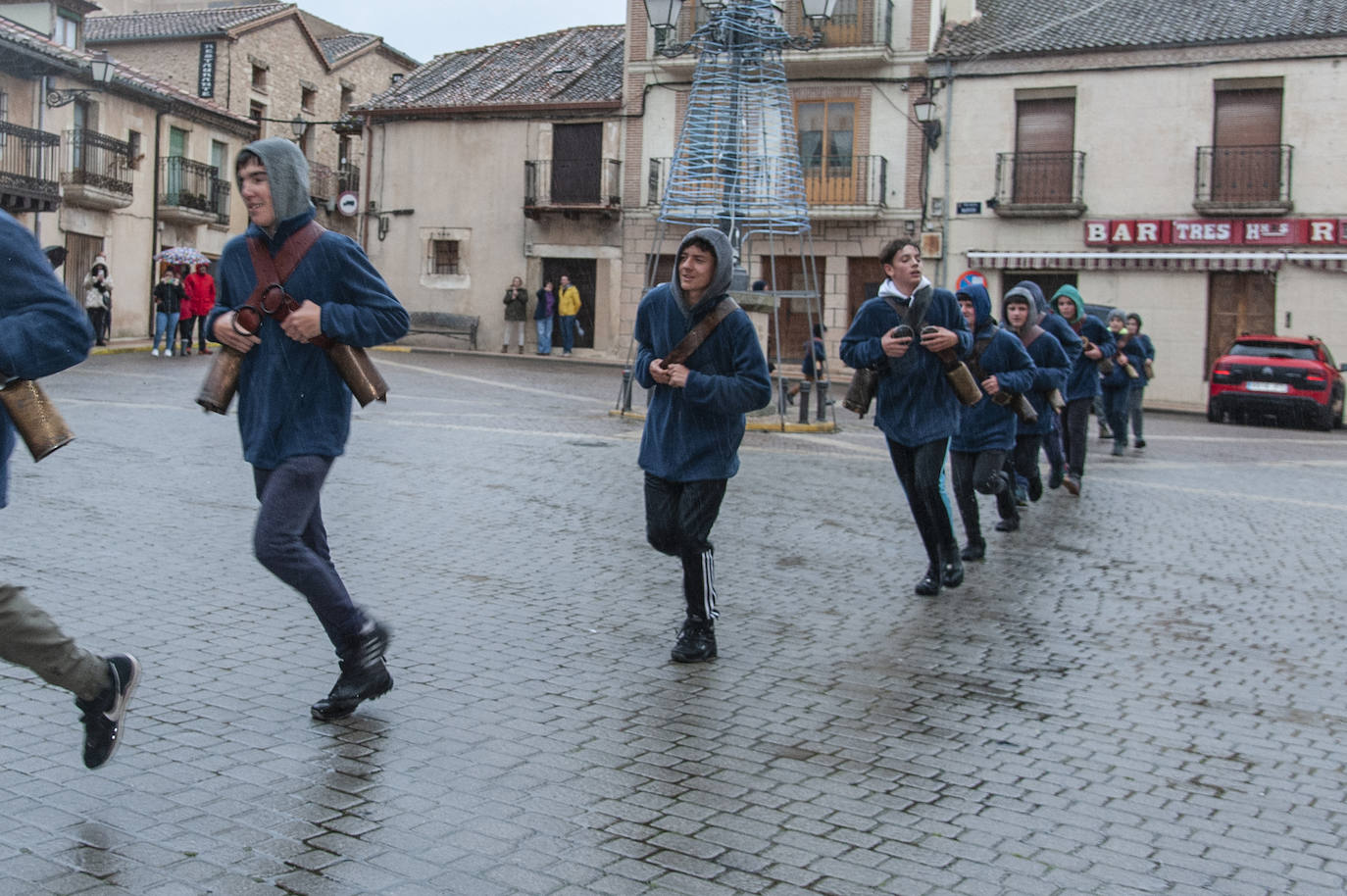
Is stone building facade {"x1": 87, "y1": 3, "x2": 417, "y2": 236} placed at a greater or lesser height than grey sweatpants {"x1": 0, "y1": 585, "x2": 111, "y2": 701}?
greater

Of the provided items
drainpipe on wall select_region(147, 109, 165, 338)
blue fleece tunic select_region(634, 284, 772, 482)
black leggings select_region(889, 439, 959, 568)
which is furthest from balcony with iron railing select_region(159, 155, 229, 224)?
blue fleece tunic select_region(634, 284, 772, 482)

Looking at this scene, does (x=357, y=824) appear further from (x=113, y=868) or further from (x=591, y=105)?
(x=591, y=105)

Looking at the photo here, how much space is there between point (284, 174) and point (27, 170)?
30.0m

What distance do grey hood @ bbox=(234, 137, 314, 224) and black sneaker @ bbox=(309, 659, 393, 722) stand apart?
141 cm

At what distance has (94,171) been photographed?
33625 millimetres

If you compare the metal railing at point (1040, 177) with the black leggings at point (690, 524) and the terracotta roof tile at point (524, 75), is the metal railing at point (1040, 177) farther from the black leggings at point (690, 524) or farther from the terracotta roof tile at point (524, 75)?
the black leggings at point (690, 524)

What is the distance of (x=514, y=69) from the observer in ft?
122

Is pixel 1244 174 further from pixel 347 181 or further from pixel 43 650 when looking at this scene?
pixel 43 650

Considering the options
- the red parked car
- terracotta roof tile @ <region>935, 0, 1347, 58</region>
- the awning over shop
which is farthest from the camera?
terracotta roof tile @ <region>935, 0, 1347, 58</region>

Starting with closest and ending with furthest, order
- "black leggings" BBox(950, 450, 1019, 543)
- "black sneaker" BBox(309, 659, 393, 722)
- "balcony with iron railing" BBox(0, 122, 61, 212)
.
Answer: "black sneaker" BBox(309, 659, 393, 722)
"black leggings" BBox(950, 450, 1019, 543)
"balcony with iron railing" BBox(0, 122, 61, 212)

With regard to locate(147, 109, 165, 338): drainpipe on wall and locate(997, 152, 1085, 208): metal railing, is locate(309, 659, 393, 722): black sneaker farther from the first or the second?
locate(147, 109, 165, 338): drainpipe on wall

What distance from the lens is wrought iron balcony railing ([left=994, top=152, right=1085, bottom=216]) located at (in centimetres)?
2956

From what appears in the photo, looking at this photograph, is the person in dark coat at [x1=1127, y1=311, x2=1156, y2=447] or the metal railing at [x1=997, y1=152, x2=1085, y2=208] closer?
the person in dark coat at [x1=1127, y1=311, x2=1156, y2=447]

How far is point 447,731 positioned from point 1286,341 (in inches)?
852
